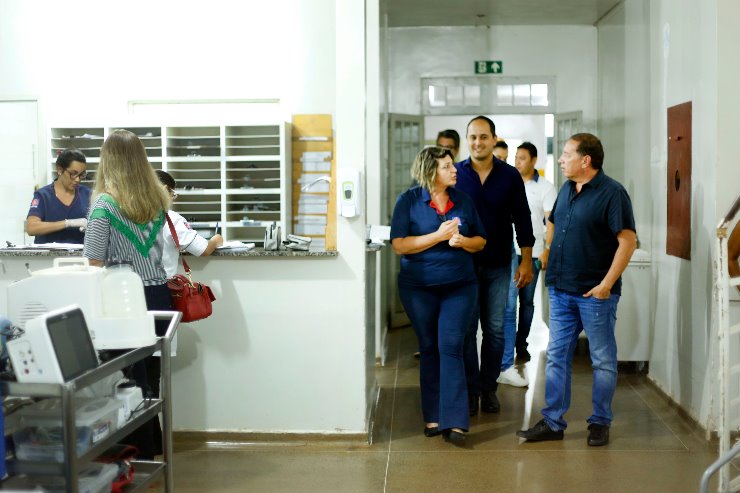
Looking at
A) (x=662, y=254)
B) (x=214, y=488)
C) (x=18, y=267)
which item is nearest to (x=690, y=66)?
(x=662, y=254)

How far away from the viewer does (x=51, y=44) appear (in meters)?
7.54

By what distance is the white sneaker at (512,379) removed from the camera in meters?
5.88

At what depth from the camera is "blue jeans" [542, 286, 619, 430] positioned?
14.5ft

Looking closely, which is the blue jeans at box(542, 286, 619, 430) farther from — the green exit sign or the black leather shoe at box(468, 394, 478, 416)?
the green exit sign

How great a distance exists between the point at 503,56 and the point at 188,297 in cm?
591

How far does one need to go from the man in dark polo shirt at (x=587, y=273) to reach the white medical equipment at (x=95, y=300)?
2320mm

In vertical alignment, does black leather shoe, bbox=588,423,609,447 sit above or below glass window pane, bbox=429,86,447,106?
below

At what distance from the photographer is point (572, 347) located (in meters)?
4.61

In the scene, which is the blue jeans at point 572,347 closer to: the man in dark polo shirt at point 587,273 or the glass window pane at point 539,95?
the man in dark polo shirt at point 587,273

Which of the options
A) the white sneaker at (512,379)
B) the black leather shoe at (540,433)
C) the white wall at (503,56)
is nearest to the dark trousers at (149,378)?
→ the black leather shoe at (540,433)

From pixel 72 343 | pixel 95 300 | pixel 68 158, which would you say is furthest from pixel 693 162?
pixel 68 158

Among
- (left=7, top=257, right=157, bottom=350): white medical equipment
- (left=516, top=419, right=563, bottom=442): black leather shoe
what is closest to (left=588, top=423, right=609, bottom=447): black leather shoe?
(left=516, top=419, right=563, bottom=442): black leather shoe

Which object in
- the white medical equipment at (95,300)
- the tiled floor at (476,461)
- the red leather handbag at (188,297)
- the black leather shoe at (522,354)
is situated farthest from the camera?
the black leather shoe at (522,354)

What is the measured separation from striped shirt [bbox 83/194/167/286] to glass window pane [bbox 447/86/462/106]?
5.77 meters
